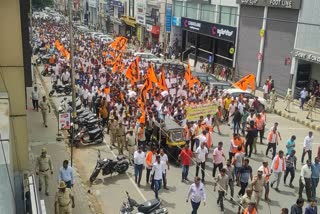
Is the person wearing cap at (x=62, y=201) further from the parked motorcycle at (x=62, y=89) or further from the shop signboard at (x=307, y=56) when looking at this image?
the shop signboard at (x=307, y=56)

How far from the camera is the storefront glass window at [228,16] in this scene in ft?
116

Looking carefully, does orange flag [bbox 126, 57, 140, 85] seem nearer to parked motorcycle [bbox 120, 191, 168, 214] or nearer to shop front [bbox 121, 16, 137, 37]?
parked motorcycle [bbox 120, 191, 168, 214]

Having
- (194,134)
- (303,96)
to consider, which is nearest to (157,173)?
(194,134)

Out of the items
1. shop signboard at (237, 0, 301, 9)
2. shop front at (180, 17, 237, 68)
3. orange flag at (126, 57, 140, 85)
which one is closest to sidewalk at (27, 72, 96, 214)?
orange flag at (126, 57, 140, 85)

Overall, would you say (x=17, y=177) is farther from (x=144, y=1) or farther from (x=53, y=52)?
(x=144, y=1)

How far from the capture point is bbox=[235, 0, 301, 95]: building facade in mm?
29062

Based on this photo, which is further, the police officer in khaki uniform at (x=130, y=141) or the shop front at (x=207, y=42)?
the shop front at (x=207, y=42)

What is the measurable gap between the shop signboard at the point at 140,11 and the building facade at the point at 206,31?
8106mm

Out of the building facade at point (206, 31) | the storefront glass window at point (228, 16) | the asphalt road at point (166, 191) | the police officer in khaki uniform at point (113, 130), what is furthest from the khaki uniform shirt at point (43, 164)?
the storefront glass window at point (228, 16)

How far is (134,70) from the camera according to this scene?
2400cm

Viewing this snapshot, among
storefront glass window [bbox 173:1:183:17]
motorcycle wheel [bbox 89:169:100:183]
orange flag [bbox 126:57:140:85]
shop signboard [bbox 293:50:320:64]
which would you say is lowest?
motorcycle wheel [bbox 89:169:100:183]

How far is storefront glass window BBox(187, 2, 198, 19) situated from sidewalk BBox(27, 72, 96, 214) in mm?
19886

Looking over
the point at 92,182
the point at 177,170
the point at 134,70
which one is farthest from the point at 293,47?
the point at 92,182

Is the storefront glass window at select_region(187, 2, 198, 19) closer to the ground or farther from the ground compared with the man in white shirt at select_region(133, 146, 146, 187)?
farther from the ground
